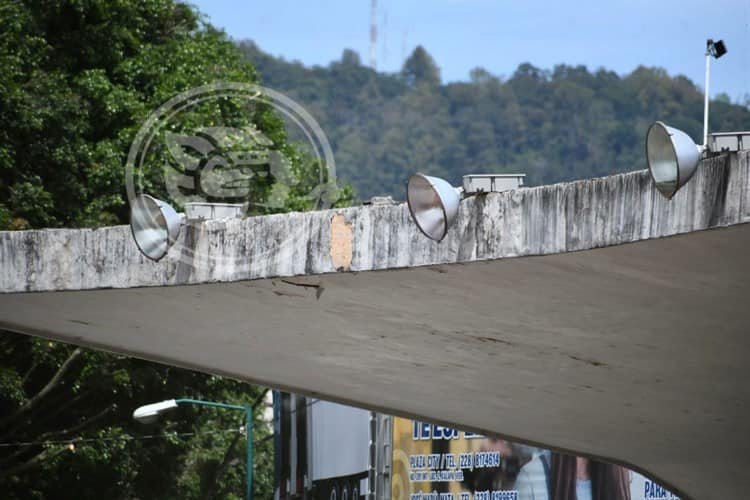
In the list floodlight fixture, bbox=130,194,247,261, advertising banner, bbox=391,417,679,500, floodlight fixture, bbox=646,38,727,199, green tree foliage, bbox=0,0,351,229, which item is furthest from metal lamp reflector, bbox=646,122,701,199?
green tree foliage, bbox=0,0,351,229

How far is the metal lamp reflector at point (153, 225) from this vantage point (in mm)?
7883

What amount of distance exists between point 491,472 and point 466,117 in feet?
327

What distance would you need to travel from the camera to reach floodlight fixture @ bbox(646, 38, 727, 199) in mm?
5531

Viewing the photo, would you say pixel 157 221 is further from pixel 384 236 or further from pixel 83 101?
pixel 83 101

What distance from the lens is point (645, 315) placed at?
670 cm

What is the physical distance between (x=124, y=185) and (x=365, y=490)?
7345 millimetres

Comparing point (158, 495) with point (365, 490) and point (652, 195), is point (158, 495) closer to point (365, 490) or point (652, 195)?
point (365, 490)

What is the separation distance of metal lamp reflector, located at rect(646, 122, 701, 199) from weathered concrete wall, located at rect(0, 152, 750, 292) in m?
0.06

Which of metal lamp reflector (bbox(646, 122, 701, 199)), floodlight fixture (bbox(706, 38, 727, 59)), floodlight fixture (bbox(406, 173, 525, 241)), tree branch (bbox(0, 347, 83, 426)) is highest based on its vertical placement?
floodlight fixture (bbox(706, 38, 727, 59))

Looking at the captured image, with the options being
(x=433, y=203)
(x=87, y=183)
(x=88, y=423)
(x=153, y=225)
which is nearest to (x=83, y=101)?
(x=87, y=183)

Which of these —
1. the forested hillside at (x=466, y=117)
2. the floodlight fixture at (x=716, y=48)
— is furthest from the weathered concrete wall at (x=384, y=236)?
the forested hillside at (x=466, y=117)

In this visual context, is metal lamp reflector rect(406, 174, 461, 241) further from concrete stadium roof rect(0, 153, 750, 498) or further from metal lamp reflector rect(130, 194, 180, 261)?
metal lamp reflector rect(130, 194, 180, 261)

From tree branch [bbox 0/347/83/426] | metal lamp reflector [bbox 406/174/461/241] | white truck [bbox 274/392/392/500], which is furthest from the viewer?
white truck [bbox 274/392/392/500]

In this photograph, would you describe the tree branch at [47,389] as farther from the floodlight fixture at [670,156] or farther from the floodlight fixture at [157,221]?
the floodlight fixture at [670,156]
